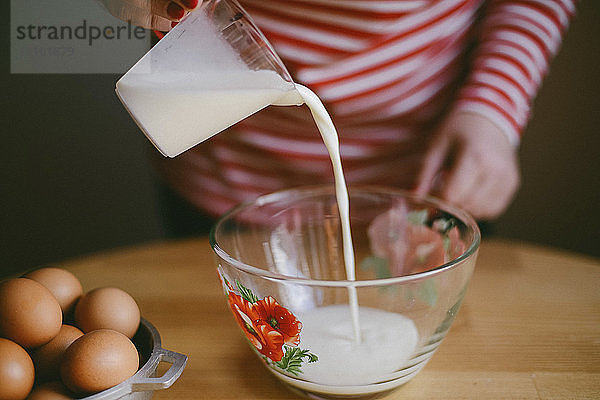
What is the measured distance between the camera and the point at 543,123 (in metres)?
1.79

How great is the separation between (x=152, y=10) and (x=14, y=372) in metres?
0.40

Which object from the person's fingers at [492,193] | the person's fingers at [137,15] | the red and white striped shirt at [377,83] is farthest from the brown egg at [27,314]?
the person's fingers at [492,193]

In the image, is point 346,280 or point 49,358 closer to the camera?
point 49,358

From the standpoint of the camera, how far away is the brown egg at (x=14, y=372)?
1.86ft

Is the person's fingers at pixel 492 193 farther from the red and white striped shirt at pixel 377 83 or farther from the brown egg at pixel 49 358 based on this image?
the brown egg at pixel 49 358

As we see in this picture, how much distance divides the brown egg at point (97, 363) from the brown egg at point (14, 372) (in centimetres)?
3

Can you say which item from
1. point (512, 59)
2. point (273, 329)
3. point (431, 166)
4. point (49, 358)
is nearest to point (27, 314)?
point (49, 358)

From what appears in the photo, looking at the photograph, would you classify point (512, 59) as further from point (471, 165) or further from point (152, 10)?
point (152, 10)

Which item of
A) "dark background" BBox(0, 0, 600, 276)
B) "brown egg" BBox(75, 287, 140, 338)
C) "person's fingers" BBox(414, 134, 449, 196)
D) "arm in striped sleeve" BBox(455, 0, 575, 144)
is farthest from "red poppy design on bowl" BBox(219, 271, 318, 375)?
"dark background" BBox(0, 0, 600, 276)

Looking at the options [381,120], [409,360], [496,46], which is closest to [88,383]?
[409,360]

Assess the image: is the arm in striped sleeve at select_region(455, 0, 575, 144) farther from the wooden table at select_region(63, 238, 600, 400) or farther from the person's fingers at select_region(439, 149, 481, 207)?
the wooden table at select_region(63, 238, 600, 400)

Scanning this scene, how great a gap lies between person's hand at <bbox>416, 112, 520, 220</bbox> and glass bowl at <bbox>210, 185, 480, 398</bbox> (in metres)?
0.17

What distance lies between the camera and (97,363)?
1.89 feet

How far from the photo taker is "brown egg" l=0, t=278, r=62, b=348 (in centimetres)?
62
